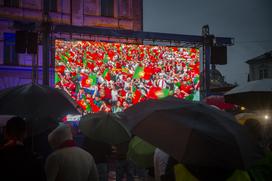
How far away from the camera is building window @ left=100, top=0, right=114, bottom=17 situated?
27.0 metres

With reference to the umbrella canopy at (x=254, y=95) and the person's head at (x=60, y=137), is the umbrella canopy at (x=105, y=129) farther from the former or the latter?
the person's head at (x=60, y=137)

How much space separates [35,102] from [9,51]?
67.5 ft

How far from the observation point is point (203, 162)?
9.61 ft

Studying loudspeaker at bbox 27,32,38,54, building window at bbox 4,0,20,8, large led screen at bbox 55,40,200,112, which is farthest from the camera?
building window at bbox 4,0,20,8

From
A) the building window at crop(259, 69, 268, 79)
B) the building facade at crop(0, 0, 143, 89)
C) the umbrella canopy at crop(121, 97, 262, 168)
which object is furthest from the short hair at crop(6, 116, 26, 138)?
the building window at crop(259, 69, 268, 79)

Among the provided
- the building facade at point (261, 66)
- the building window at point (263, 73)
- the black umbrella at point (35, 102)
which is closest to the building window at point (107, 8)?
the black umbrella at point (35, 102)

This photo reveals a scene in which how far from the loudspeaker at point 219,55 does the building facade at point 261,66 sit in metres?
27.3

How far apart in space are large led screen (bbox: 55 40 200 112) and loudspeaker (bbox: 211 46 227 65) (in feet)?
9.74

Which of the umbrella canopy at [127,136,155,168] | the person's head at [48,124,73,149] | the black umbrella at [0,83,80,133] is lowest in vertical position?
the umbrella canopy at [127,136,155,168]

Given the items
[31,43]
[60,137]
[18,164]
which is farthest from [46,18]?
[18,164]

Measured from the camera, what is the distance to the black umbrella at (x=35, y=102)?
4.36 m

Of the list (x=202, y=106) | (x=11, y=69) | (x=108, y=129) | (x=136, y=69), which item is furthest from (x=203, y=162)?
(x=11, y=69)

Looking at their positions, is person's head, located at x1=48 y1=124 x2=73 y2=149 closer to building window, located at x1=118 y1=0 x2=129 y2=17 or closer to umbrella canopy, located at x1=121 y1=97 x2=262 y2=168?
umbrella canopy, located at x1=121 y1=97 x2=262 y2=168

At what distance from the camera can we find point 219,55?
17938 mm
